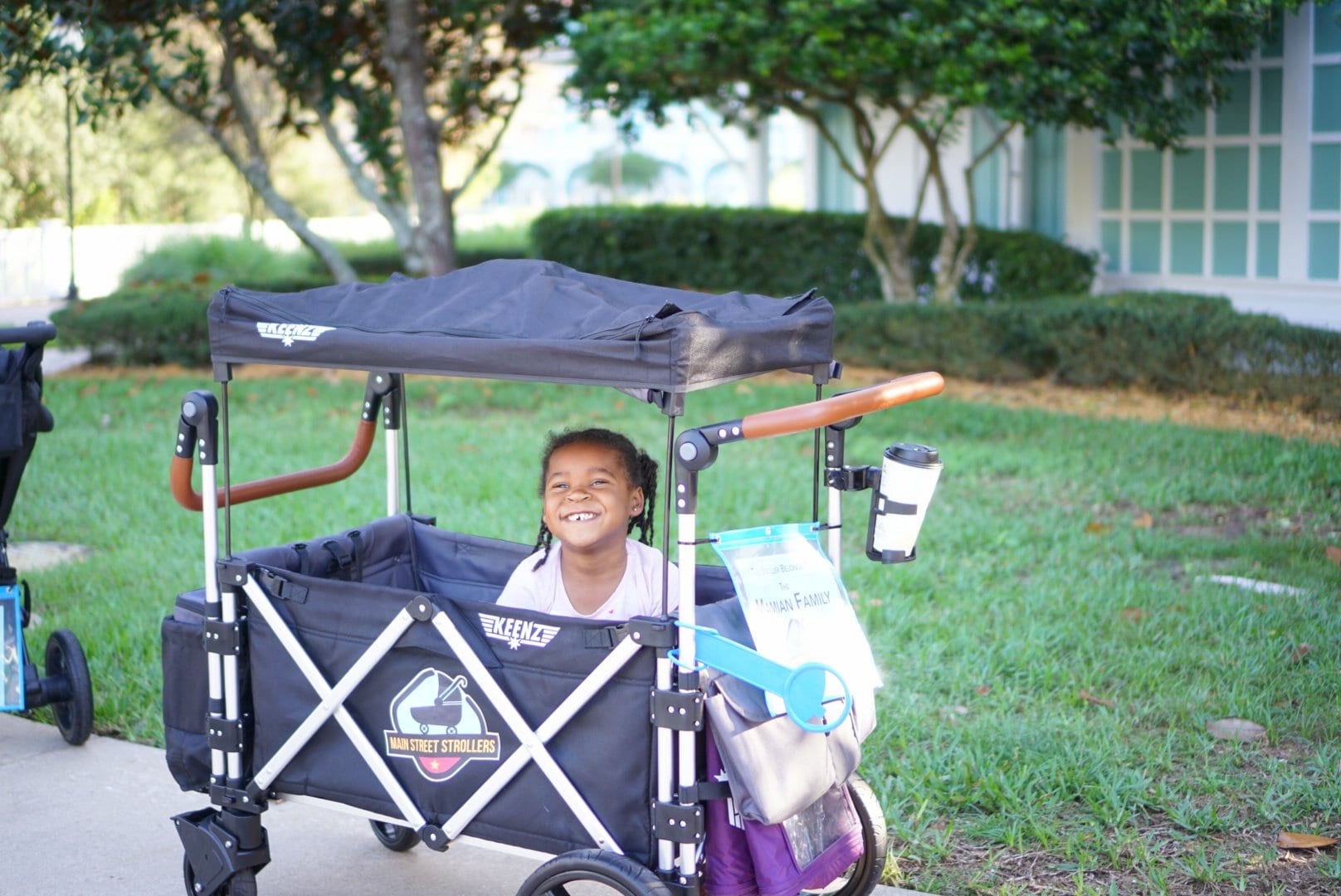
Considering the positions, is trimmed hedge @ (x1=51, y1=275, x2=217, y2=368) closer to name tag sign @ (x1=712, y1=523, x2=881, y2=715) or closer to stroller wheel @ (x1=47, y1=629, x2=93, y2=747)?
stroller wheel @ (x1=47, y1=629, x2=93, y2=747)

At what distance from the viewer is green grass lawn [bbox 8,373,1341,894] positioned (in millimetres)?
3646

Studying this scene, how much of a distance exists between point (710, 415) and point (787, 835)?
20.8 ft

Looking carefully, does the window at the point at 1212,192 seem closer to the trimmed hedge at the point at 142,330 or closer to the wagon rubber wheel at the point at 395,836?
the trimmed hedge at the point at 142,330

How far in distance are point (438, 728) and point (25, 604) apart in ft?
6.45

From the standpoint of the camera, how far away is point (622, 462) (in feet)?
11.0

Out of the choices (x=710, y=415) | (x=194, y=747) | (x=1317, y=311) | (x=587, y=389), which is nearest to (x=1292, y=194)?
(x=1317, y=311)

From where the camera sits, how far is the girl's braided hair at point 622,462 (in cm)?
333

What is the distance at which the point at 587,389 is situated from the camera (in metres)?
10.6

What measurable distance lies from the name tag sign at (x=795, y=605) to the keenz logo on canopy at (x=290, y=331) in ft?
3.27

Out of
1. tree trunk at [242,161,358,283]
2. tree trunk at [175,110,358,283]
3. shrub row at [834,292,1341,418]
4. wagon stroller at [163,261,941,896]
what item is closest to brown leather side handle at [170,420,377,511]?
wagon stroller at [163,261,941,896]

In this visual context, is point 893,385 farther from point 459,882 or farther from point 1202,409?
point 1202,409

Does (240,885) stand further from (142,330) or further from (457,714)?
(142,330)

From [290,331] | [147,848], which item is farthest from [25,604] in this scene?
[290,331]

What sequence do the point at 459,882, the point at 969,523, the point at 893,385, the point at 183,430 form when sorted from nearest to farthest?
1. the point at 893,385
2. the point at 183,430
3. the point at 459,882
4. the point at 969,523
